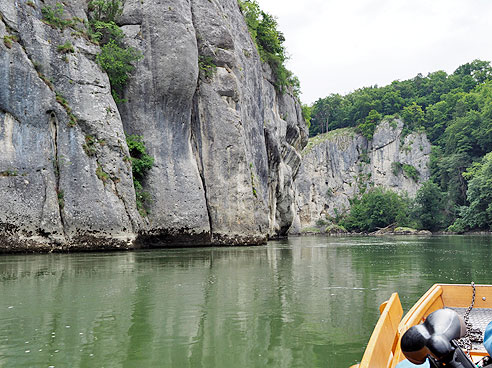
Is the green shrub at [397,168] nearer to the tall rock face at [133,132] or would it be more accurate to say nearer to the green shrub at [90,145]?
the tall rock face at [133,132]

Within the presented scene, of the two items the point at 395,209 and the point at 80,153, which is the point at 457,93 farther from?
the point at 80,153

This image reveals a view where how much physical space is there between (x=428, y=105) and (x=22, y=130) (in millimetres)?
87025

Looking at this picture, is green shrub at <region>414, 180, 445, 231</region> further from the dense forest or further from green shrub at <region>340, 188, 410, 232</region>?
green shrub at <region>340, 188, 410, 232</region>

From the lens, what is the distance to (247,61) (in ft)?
107

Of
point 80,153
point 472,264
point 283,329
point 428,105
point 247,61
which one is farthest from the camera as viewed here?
point 428,105

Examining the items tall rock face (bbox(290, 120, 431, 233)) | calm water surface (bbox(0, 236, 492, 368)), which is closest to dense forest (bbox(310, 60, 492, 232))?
tall rock face (bbox(290, 120, 431, 233))

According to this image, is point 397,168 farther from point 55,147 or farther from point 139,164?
point 55,147

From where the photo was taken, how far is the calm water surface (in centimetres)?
486

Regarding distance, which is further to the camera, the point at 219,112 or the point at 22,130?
the point at 219,112

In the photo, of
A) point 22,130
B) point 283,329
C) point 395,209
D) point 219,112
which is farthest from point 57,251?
point 395,209

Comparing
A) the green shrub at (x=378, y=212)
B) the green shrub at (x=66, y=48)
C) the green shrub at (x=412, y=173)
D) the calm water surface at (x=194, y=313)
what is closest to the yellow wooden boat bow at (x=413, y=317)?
the calm water surface at (x=194, y=313)

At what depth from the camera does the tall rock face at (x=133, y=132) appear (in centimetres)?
1823

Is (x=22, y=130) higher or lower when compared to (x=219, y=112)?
lower

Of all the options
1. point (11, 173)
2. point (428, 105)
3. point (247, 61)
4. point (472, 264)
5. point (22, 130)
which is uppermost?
point (428, 105)
